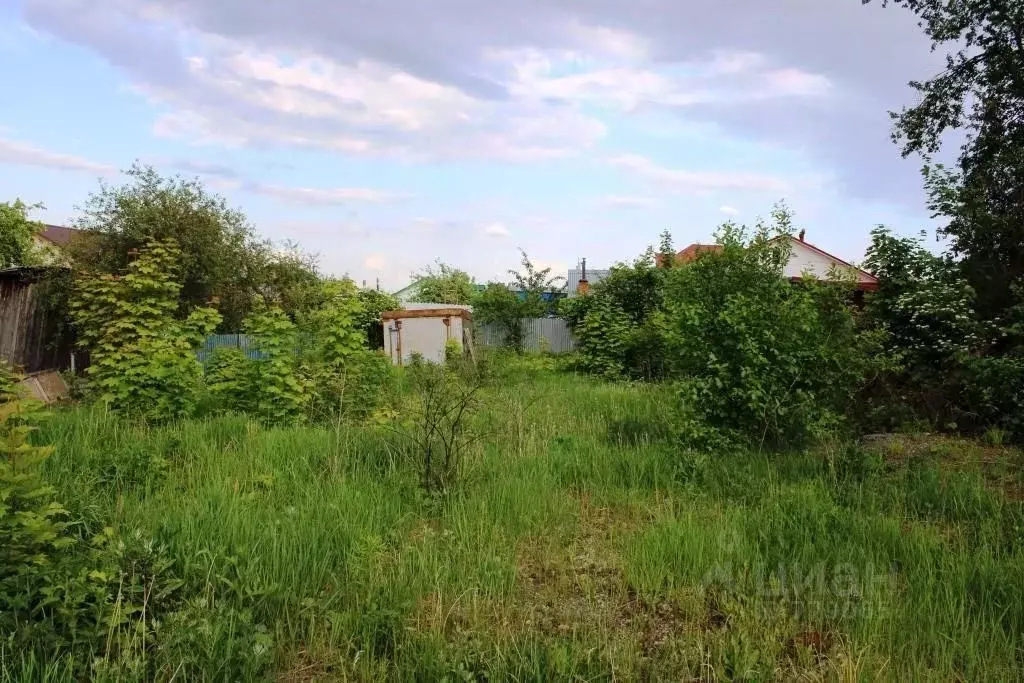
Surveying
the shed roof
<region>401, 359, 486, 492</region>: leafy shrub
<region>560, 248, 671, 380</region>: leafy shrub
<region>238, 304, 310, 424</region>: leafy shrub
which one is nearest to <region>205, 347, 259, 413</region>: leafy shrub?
<region>238, 304, 310, 424</region>: leafy shrub

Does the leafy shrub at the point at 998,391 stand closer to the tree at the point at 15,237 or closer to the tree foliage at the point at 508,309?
the tree foliage at the point at 508,309

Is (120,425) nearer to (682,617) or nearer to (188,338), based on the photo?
(188,338)

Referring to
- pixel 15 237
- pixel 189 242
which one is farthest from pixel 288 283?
pixel 15 237

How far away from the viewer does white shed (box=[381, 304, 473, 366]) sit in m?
17.9

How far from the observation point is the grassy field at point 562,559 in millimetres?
2598

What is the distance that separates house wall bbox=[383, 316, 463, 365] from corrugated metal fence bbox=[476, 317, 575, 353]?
8.51 ft

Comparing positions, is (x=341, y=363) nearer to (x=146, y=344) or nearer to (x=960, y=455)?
(x=146, y=344)

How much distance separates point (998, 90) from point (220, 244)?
16.6 meters

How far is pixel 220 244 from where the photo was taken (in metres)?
14.8

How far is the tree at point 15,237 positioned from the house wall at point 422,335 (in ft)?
39.4

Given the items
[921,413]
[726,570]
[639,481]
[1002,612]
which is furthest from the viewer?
[921,413]

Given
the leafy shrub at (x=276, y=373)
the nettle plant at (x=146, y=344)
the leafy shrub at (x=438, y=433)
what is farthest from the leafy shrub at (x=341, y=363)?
the leafy shrub at (x=438, y=433)

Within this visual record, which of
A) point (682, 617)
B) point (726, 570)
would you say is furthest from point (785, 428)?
point (682, 617)

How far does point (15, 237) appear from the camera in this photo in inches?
804
